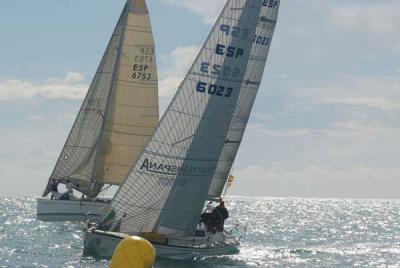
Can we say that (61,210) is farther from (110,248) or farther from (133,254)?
(133,254)

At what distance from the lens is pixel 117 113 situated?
173ft

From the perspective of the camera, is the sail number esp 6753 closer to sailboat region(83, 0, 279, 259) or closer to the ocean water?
sailboat region(83, 0, 279, 259)

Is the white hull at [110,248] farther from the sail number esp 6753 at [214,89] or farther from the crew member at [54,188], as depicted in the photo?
the crew member at [54,188]

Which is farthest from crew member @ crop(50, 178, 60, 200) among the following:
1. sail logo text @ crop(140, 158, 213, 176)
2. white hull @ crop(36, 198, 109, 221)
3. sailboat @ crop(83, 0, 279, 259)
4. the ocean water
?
sail logo text @ crop(140, 158, 213, 176)

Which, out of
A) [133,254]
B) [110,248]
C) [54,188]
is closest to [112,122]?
[54,188]

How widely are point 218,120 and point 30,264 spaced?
32.5 feet

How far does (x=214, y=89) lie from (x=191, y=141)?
2332 mm

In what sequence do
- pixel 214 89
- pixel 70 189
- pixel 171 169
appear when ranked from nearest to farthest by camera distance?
pixel 171 169 → pixel 214 89 → pixel 70 189

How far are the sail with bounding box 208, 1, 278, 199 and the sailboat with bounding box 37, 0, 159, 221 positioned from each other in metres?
12.7

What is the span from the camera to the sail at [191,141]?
34.2 meters

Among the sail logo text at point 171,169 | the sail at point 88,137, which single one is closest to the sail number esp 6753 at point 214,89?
the sail logo text at point 171,169

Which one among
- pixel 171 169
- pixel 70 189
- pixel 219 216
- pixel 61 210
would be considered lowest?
pixel 61 210

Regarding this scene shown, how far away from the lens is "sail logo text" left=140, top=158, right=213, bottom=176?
112 feet

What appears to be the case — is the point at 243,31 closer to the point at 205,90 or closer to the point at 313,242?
the point at 205,90
